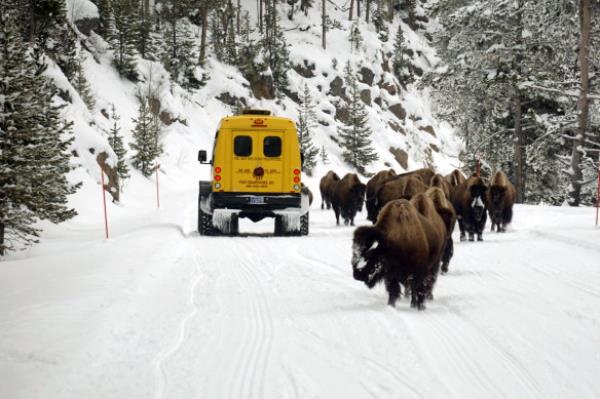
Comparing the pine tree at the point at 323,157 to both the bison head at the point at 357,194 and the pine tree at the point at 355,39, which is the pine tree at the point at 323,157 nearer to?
the pine tree at the point at 355,39

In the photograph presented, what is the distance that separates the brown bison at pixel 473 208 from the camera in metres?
12.8

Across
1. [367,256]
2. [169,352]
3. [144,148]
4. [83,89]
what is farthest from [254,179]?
[83,89]

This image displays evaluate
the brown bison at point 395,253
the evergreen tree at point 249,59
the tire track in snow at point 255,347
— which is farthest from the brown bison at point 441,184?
the evergreen tree at point 249,59


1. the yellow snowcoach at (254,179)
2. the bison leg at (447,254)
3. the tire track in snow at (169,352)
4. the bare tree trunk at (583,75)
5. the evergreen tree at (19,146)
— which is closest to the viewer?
the tire track in snow at (169,352)

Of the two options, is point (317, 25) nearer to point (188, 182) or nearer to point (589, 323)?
point (188, 182)

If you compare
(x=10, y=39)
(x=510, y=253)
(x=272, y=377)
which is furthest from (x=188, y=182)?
(x=272, y=377)

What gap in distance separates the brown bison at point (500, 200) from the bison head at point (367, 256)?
9290 millimetres

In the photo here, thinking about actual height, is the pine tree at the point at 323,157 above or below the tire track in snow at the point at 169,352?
above

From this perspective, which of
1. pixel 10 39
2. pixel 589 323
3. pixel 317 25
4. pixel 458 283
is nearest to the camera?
pixel 589 323

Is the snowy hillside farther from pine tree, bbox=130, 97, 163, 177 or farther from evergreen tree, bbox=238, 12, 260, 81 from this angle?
pine tree, bbox=130, 97, 163, 177

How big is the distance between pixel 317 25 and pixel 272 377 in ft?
262

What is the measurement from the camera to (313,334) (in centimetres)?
525

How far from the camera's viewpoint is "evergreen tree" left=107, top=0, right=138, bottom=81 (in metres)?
45.5

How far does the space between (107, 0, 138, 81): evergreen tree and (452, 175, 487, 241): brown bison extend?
3861cm
